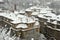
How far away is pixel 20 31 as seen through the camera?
5973 millimetres

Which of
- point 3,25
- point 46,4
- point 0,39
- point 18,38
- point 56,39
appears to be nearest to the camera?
point 18,38

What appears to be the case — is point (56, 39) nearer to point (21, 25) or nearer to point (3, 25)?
point (21, 25)

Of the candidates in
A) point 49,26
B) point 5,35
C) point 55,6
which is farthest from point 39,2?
point 5,35

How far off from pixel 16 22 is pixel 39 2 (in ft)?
31.3

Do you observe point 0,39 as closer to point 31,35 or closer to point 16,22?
point 16,22

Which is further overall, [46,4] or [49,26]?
[46,4]

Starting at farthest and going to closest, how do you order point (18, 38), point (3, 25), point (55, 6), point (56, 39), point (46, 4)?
point (46, 4) → point (55, 6) → point (3, 25) → point (56, 39) → point (18, 38)

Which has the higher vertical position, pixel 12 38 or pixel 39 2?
pixel 39 2

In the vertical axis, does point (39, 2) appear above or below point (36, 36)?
above

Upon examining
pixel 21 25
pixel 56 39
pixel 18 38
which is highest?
pixel 21 25

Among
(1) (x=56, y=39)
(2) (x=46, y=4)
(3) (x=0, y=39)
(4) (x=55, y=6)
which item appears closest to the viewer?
(3) (x=0, y=39)

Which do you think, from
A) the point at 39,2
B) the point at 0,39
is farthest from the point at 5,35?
the point at 39,2

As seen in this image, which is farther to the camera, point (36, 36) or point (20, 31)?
point (36, 36)

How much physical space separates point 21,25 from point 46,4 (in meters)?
9.37
